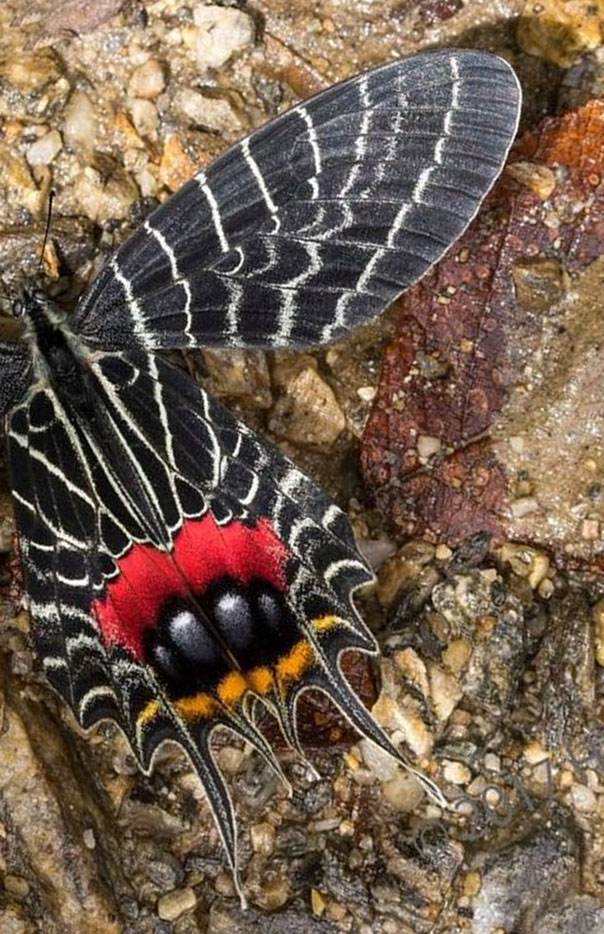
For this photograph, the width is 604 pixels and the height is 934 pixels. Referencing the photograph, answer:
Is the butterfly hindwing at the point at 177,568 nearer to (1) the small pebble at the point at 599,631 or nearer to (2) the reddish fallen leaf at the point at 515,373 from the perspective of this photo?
(2) the reddish fallen leaf at the point at 515,373

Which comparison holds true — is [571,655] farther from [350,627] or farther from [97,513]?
[97,513]

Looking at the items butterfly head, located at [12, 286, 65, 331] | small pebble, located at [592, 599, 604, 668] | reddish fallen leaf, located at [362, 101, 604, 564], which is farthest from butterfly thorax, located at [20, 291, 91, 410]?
small pebble, located at [592, 599, 604, 668]

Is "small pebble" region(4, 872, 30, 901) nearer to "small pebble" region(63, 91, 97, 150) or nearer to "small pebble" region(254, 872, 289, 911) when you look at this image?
"small pebble" region(254, 872, 289, 911)

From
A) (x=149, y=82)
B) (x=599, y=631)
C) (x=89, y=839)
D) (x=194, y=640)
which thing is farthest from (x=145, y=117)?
(x=89, y=839)

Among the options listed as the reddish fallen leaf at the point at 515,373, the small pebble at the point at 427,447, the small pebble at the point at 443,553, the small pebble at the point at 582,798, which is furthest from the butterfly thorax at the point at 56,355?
the small pebble at the point at 582,798

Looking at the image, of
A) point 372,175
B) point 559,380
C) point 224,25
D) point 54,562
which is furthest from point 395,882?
point 224,25

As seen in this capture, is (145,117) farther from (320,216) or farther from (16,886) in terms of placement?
(16,886)

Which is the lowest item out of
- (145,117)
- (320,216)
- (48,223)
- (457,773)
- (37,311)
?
(457,773)
